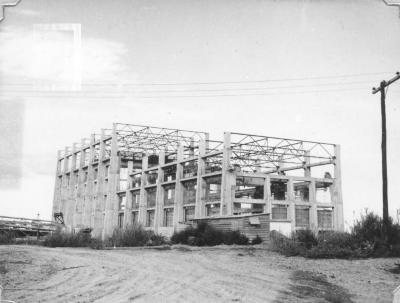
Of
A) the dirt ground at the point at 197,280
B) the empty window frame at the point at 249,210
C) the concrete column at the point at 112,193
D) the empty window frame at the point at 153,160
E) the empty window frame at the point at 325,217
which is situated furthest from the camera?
the concrete column at the point at 112,193

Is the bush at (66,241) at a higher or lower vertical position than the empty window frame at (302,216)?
lower

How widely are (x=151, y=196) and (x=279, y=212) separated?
14.6 m

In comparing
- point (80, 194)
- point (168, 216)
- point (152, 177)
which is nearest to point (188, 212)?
point (168, 216)

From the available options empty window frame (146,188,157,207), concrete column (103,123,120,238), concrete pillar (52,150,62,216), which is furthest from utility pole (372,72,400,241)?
concrete pillar (52,150,62,216)

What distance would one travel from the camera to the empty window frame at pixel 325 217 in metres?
38.7

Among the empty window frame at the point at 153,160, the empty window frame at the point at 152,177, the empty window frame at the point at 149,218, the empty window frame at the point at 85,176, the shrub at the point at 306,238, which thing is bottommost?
the shrub at the point at 306,238

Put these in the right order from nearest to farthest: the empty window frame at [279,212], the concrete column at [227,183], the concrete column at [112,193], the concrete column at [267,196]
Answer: the concrete column at [227,183] → the concrete column at [267,196] → the empty window frame at [279,212] → the concrete column at [112,193]

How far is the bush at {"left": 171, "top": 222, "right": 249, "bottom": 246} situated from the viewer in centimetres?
2578

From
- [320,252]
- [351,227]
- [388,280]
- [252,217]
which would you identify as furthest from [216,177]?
[388,280]

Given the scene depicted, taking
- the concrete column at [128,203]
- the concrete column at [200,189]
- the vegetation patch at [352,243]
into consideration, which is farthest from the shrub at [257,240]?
the concrete column at [128,203]

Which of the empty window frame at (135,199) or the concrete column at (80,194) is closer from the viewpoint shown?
the empty window frame at (135,199)

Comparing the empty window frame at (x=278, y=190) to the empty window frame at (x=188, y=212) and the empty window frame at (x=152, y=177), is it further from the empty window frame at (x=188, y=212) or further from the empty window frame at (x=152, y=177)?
the empty window frame at (x=152, y=177)

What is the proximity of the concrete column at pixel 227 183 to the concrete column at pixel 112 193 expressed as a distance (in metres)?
18.9

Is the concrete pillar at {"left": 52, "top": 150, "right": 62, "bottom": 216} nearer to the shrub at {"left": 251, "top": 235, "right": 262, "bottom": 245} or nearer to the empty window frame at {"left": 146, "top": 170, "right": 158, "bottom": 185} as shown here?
the empty window frame at {"left": 146, "top": 170, "right": 158, "bottom": 185}
